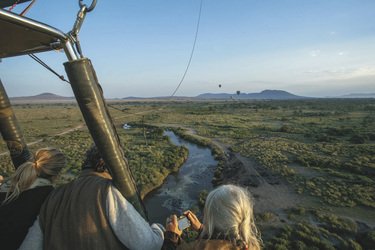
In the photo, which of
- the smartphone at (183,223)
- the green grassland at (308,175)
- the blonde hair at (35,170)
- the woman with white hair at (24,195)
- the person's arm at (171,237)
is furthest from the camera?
the green grassland at (308,175)

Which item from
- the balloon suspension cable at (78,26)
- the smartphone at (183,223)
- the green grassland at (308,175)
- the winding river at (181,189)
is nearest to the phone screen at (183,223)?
the smartphone at (183,223)

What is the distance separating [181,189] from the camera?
13062 millimetres

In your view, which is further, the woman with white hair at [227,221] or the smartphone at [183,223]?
the smartphone at [183,223]

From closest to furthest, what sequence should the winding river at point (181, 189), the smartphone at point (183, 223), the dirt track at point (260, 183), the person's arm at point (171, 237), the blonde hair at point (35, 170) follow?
the blonde hair at point (35, 170), the person's arm at point (171, 237), the smartphone at point (183, 223), the dirt track at point (260, 183), the winding river at point (181, 189)

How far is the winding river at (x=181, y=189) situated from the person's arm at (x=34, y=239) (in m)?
8.85

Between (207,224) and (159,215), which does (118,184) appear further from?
(159,215)

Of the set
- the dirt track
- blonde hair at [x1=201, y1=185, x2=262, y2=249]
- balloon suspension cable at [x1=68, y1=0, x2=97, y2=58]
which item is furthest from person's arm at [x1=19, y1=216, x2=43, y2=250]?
the dirt track

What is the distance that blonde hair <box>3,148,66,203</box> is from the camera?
1917 millimetres

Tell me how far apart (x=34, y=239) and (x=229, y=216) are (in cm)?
187

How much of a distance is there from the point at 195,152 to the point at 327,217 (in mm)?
13734

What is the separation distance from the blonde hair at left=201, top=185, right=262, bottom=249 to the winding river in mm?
8830

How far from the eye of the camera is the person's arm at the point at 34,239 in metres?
1.77

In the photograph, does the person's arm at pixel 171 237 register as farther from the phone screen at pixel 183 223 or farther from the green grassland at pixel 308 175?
the green grassland at pixel 308 175

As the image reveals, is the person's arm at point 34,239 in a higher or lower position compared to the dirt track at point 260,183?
higher
